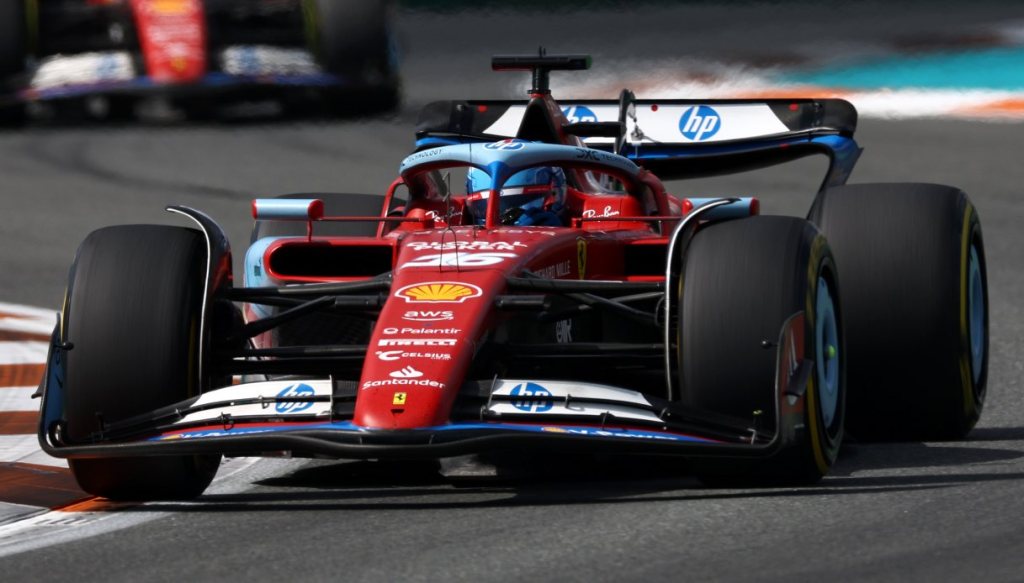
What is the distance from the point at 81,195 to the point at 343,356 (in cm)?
965

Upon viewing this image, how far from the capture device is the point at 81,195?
52.9ft

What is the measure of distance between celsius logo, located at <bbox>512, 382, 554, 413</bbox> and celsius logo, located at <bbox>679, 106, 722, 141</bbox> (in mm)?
3724

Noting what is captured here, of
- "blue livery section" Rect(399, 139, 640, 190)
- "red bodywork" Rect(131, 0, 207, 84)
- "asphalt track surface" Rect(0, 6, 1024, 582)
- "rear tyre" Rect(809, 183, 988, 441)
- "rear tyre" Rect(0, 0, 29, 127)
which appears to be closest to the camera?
"asphalt track surface" Rect(0, 6, 1024, 582)

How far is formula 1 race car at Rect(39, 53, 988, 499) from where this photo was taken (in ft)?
20.7

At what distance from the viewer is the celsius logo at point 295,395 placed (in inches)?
253

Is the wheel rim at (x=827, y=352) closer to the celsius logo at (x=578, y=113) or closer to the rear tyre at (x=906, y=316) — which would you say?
the rear tyre at (x=906, y=316)

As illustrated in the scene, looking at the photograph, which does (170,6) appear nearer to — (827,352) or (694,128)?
(694,128)

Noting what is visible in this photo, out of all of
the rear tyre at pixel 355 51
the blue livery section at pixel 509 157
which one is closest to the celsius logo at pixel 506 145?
the blue livery section at pixel 509 157

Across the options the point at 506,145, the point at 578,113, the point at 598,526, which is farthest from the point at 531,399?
the point at 578,113

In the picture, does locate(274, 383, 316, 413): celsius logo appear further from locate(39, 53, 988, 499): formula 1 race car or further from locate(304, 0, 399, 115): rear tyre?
locate(304, 0, 399, 115): rear tyre

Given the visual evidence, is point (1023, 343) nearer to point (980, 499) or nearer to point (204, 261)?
point (980, 499)

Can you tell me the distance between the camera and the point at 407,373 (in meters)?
6.32

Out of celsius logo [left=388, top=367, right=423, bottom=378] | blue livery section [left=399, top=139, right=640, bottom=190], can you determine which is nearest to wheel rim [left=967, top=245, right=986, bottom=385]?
blue livery section [left=399, top=139, right=640, bottom=190]

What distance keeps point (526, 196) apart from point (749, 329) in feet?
5.91
